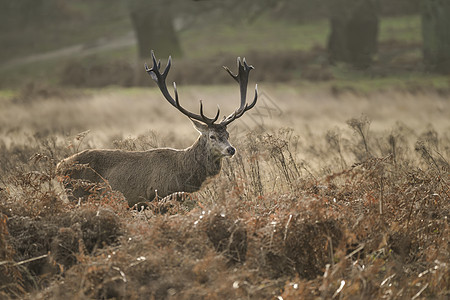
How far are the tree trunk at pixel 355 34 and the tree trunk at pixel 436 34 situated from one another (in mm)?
2884

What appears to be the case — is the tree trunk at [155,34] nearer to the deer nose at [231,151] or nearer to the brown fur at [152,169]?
the brown fur at [152,169]

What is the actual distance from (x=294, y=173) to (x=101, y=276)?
3936 millimetres

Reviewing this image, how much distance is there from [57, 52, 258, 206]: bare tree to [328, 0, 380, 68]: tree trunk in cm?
1823

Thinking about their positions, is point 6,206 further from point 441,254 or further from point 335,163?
point 335,163

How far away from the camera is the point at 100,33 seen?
3853 cm

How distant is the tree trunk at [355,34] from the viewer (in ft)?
82.8

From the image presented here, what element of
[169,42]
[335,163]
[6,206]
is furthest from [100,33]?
[6,206]

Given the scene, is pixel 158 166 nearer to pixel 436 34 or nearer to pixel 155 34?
pixel 436 34

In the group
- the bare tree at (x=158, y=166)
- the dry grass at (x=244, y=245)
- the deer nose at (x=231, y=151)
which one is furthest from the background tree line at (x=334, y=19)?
the deer nose at (x=231, y=151)

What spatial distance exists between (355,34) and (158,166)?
19527mm

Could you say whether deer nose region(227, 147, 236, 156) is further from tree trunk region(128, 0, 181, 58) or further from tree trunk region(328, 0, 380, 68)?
tree trunk region(128, 0, 181, 58)

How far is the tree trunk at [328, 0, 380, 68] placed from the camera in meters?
25.2

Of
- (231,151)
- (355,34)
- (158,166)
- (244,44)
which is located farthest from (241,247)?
(244,44)

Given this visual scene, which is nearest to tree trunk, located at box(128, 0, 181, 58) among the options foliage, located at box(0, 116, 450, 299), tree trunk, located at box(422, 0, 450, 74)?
tree trunk, located at box(422, 0, 450, 74)
